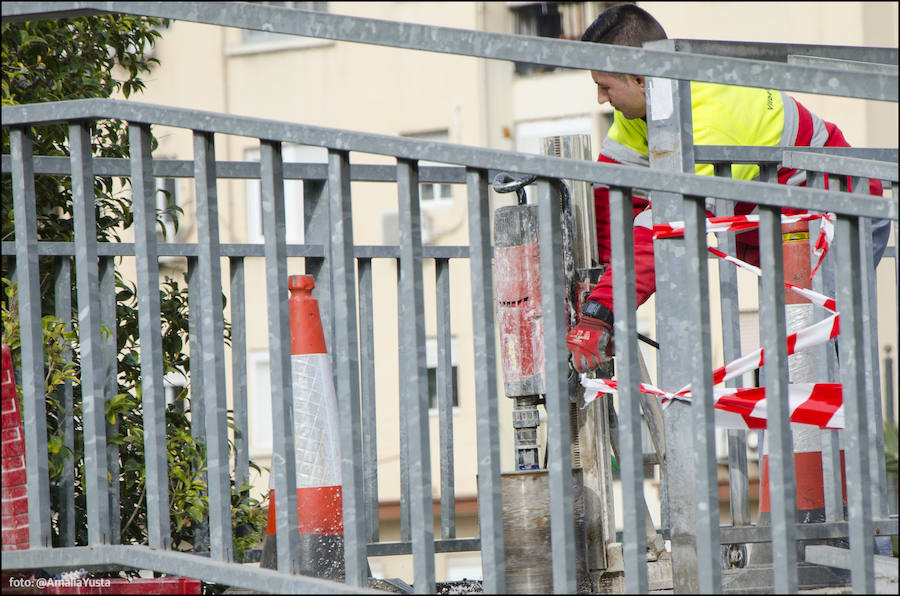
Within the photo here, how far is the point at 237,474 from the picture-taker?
3.73 m

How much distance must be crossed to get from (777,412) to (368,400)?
78.8 inches

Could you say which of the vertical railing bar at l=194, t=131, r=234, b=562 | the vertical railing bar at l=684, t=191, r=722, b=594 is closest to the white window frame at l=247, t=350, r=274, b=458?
the vertical railing bar at l=194, t=131, r=234, b=562

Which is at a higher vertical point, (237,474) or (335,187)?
(335,187)

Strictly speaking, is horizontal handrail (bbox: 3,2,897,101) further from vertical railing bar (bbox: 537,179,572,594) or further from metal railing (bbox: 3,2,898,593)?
vertical railing bar (bbox: 537,179,572,594)

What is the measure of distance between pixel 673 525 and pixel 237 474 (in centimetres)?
166

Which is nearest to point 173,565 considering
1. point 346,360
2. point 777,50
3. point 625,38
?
point 346,360

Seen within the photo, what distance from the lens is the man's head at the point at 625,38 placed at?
408cm

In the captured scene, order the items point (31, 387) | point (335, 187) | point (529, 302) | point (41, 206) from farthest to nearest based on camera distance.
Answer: point (41, 206)
point (529, 302)
point (31, 387)
point (335, 187)

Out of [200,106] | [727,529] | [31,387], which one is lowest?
[727,529]

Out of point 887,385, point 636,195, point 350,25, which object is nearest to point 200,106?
point 887,385

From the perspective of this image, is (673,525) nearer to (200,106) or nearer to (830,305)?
(830,305)

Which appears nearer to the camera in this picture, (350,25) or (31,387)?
(350,25)

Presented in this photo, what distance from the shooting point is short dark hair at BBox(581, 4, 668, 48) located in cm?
416

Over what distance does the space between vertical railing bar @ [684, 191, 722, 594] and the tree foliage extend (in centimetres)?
131
